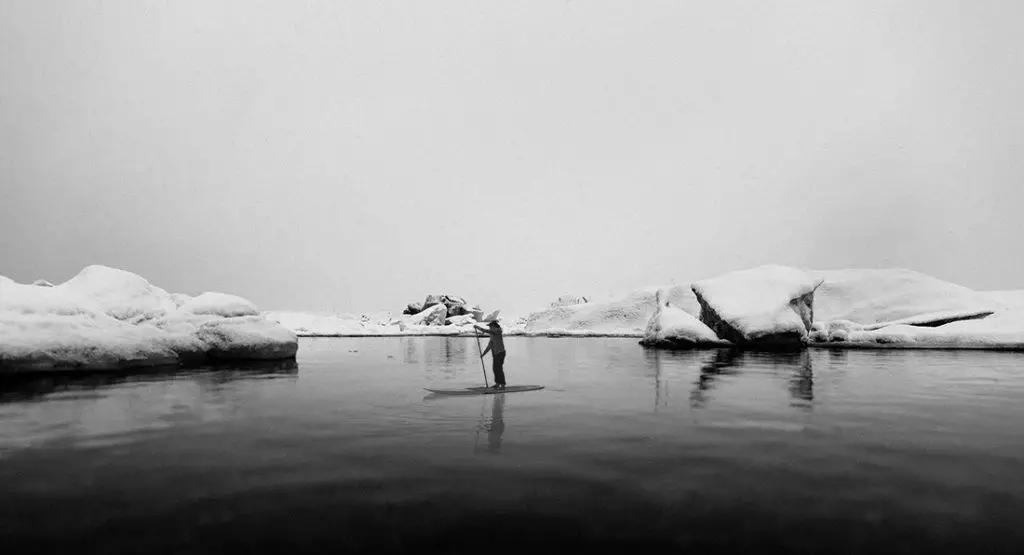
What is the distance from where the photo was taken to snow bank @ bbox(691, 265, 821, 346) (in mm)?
29984

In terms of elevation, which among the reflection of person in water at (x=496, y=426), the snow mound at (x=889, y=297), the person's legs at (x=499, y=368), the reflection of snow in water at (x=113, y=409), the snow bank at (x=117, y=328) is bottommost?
the reflection of person in water at (x=496, y=426)

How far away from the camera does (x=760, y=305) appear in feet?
102

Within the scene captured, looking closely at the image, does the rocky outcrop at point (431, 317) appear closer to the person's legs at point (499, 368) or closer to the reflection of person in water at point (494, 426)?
the person's legs at point (499, 368)

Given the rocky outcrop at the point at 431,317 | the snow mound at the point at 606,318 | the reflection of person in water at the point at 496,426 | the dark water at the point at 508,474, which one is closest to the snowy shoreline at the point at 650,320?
the snow mound at the point at 606,318

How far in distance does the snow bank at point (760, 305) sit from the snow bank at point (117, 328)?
2388 cm

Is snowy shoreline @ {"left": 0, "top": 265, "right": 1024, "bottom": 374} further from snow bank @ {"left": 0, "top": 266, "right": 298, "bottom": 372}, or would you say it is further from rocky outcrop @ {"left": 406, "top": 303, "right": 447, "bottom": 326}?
rocky outcrop @ {"left": 406, "top": 303, "right": 447, "bottom": 326}

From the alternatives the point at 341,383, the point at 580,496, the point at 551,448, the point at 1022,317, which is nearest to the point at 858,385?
the point at 551,448

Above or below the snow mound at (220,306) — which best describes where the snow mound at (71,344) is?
below

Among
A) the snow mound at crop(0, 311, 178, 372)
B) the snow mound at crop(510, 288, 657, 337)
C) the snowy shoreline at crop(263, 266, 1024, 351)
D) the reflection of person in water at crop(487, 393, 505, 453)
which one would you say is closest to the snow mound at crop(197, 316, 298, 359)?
the snow mound at crop(0, 311, 178, 372)

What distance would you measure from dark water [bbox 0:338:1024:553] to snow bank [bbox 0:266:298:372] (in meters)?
4.28

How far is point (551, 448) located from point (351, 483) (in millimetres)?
2241

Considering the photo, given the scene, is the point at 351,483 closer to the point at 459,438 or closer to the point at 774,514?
the point at 459,438

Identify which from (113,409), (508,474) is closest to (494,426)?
(508,474)

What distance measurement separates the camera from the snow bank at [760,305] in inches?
1180
